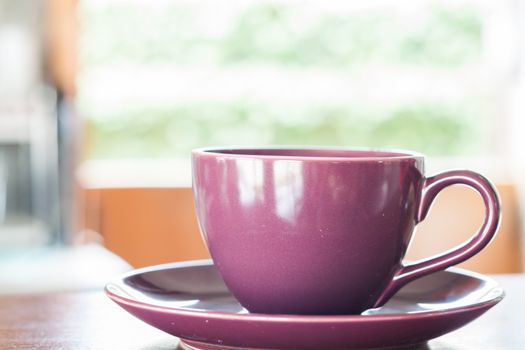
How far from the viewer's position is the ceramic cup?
0.46 metres

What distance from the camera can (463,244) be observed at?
49cm

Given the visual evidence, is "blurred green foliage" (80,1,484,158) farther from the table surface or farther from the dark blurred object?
the table surface

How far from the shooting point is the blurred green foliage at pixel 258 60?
2801 mm

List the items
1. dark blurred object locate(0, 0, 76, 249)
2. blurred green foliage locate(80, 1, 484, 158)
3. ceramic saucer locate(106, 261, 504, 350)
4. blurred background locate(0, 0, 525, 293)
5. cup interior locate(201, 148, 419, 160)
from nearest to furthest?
ceramic saucer locate(106, 261, 504, 350), cup interior locate(201, 148, 419, 160), dark blurred object locate(0, 0, 76, 249), blurred background locate(0, 0, 525, 293), blurred green foliage locate(80, 1, 484, 158)

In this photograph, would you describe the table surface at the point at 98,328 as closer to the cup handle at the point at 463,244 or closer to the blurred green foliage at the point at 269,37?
the cup handle at the point at 463,244

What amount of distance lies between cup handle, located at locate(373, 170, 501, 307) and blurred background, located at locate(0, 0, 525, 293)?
218 centimetres

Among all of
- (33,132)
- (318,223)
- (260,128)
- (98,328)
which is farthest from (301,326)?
(260,128)

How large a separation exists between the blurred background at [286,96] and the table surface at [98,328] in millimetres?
1997

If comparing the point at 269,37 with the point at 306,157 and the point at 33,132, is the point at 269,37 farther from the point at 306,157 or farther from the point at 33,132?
the point at 306,157

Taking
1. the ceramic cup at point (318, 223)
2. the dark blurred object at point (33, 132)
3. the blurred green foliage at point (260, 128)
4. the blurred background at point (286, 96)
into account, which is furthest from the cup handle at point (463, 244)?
the blurred green foliage at point (260, 128)

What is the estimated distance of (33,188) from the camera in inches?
92.1

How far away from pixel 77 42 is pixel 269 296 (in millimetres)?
2230

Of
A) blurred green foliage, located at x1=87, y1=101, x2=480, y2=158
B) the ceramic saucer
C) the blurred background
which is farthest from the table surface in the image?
blurred green foliage, located at x1=87, y1=101, x2=480, y2=158

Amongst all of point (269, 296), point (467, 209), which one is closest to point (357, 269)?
point (269, 296)
